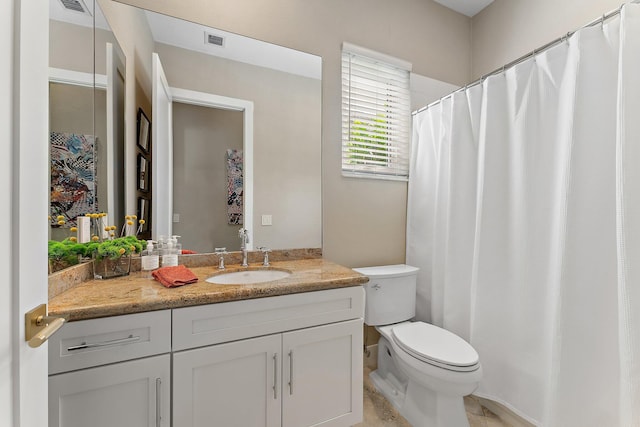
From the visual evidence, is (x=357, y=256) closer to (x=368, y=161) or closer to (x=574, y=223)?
(x=368, y=161)

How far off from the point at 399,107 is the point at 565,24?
108 cm

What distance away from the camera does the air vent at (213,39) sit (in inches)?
61.9

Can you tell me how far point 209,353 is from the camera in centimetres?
108

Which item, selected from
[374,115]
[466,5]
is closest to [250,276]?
[374,115]

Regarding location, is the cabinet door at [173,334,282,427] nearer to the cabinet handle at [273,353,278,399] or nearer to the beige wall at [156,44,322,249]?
the cabinet handle at [273,353,278,399]

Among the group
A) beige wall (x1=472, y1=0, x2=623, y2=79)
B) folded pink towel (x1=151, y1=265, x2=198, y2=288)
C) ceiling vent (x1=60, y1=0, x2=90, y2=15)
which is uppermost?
beige wall (x1=472, y1=0, x2=623, y2=79)

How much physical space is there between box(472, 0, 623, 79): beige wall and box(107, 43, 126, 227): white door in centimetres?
254

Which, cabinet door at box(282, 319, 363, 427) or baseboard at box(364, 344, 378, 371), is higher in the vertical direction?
cabinet door at box(282, 319, 363, 427)

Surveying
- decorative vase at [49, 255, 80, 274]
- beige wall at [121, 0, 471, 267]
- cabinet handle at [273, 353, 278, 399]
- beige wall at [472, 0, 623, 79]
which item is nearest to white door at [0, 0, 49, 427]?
decorative vase at [49, 255, 80, 274]

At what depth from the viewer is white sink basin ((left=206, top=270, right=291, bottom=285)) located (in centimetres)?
146

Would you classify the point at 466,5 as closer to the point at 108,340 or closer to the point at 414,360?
the point at 414,360

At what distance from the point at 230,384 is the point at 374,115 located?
187cm

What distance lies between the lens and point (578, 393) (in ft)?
4.04

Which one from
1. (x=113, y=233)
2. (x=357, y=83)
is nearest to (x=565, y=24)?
(x=357, y=83)
